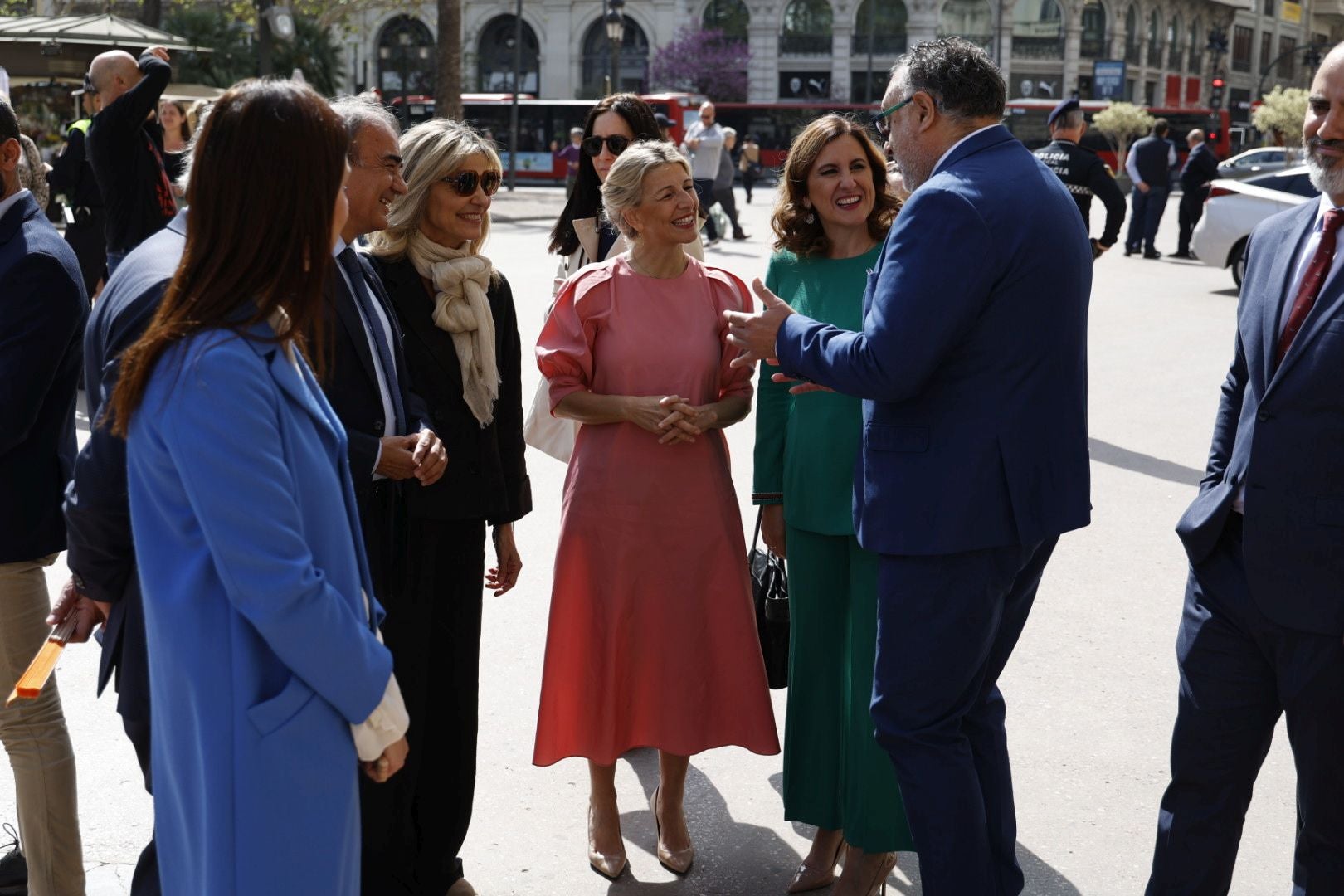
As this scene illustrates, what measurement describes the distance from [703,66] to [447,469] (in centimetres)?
6459

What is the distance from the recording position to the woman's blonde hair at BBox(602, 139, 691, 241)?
3.97m

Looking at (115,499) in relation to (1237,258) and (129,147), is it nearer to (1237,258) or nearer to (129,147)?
(129,147)

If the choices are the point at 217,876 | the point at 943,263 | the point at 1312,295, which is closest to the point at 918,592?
the point at 943,263


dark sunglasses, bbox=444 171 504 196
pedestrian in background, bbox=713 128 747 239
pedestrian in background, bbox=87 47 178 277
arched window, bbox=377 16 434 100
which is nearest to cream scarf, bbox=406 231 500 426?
dark sunglasses, bbox=444 171 504 196

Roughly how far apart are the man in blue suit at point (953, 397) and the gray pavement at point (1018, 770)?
85 centimetres

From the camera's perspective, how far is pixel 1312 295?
3.03 metres

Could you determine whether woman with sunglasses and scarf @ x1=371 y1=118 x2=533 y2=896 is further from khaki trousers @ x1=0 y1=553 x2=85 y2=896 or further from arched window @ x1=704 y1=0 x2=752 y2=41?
arched window @ x1=704 y1=0 x2=752 y2=41

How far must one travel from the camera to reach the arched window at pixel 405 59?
206 ft

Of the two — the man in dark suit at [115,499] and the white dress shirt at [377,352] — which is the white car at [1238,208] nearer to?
the white dress shirt at [377,352]

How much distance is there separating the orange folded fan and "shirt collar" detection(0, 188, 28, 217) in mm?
1014

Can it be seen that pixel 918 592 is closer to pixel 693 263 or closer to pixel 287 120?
pixel 693 263

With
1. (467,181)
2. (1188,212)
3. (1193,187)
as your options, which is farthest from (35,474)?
(1188,212)

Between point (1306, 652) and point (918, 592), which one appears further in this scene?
point (918, 592)

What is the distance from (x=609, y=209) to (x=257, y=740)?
7.28 ft
